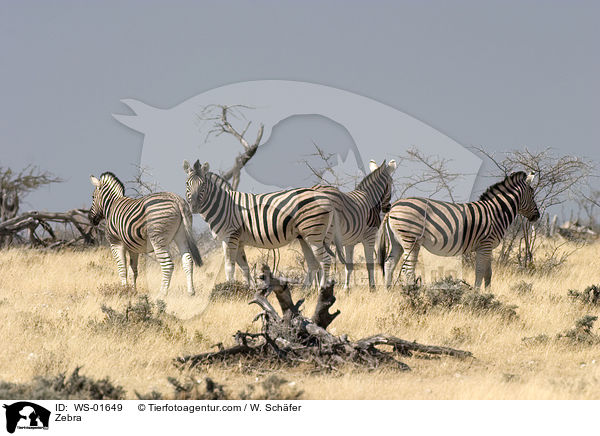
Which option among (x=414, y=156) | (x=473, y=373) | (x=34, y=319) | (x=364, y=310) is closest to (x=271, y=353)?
(x=473, y=373)

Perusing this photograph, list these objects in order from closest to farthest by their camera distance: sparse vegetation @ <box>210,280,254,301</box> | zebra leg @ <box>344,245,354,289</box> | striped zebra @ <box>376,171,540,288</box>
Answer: sparse vegetation @ <box>210,280,254,301</box> → striped zebra @ <box>376,171,540,288</box> → zebra leg @ <box>344,245,354,289</box>

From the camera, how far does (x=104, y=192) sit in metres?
13.1

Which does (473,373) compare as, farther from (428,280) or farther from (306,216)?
(428,280)

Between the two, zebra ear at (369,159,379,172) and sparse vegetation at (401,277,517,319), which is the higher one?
zebra ear at (369,159,379,172)

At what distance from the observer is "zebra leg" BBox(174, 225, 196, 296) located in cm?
1185

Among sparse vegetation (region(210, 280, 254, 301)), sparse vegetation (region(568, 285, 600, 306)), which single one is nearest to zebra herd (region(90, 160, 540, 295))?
sparse vegetation (region(210, 280, 254, 301))

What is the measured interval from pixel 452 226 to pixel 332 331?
10.9 feet

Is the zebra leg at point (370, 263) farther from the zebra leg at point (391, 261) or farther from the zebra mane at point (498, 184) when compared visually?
the zebra mane at point (498, 184)

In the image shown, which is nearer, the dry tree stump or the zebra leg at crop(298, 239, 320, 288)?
the dry tree stump

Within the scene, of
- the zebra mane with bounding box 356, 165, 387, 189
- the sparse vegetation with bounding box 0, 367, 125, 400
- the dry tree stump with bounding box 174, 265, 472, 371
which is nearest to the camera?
the sparse vegetation with bounding box 0, 367, 125, 400

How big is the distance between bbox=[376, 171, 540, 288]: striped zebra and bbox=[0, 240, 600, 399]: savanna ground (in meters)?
0.57

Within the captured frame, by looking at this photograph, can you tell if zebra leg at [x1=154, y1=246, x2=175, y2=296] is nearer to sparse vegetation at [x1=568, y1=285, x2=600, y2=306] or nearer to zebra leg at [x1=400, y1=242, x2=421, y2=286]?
zebra leg at [x1=400, y1=242, x2=421, y2=286]
